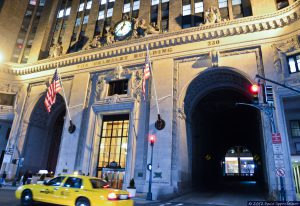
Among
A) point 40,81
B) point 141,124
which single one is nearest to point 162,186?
point 141,124

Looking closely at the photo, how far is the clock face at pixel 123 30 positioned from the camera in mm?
26612

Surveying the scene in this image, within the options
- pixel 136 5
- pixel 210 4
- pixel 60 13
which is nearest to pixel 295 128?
pixel 210 4

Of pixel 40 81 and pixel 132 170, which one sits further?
pixel 40 81

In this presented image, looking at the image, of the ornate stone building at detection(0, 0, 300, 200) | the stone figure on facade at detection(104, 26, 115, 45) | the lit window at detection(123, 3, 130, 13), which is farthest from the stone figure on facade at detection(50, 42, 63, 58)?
the lit window at detection(123, 3, 130, 13)

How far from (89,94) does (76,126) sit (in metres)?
3.92

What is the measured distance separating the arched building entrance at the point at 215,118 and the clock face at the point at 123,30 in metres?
9.82

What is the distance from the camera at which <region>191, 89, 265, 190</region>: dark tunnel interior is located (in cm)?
2818

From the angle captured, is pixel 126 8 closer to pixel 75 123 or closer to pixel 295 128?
pixel 75 123

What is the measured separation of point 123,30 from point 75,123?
1196 centimetres

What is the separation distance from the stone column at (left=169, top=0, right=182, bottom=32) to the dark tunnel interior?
28.9 feet

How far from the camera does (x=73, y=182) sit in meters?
10.4

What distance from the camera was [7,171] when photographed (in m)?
26.7

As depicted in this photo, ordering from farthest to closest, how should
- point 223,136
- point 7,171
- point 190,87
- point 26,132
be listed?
point 223,136 → point 26,132 → point 7,171 → point 190,87

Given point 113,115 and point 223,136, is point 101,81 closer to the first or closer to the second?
point 113,115
